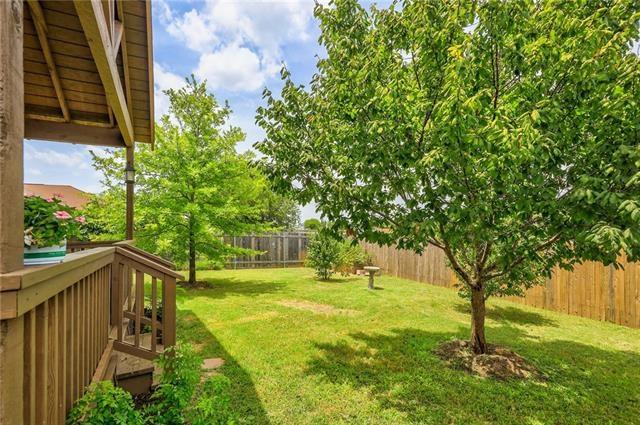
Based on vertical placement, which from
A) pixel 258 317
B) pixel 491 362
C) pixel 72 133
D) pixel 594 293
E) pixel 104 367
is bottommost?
pixel 258 317

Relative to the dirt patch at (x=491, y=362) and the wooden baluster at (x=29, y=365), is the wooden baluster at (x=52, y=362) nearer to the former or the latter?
the wooden baluster at (x=29, y=365)

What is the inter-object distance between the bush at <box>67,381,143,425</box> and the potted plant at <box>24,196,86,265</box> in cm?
89

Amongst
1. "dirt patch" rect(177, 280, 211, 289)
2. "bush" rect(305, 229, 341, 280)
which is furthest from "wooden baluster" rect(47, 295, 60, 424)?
"bush" rect(305, 229, 341, 280)

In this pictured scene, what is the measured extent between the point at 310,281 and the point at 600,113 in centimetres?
927

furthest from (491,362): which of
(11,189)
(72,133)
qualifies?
A: (72,133)

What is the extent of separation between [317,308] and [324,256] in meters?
4.19

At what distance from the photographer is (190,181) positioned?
30.0 feet

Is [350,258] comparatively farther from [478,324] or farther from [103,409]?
[103,409]

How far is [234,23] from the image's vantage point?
6637mm

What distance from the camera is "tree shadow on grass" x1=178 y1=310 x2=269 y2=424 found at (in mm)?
3180

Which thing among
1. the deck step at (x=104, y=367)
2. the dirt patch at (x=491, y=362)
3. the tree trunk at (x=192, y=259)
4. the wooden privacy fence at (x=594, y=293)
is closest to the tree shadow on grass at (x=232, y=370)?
the deck step at (x=104, y=367)

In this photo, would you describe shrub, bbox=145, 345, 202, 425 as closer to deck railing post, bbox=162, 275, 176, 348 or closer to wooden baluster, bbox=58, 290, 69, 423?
deck railing post, bbox=162, 275, 176, 348

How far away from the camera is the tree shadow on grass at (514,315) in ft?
21.6

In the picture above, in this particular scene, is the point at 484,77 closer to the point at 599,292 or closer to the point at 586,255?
the point at 586,255
